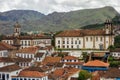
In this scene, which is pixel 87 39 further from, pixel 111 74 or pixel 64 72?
pixel 111 74

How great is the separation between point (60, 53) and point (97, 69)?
48.0ft

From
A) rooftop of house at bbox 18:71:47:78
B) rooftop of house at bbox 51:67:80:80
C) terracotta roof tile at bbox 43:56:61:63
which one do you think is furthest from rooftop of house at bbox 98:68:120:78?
terracotta roof tile at bbox 43:56:61:63

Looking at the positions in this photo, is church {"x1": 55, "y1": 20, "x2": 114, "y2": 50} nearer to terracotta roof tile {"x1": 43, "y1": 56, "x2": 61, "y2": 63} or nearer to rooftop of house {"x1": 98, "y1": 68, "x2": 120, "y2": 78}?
terracotta roof tile {"x1": 43, "y1": 56, "x2": 61, "y2": 63}

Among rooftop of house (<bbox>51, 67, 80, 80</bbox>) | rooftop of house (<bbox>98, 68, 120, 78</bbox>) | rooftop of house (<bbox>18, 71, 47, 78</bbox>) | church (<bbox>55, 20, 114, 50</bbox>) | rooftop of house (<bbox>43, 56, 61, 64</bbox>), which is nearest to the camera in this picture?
rooftop of house (<bbox>18, 71, 47, 78</bbox>)

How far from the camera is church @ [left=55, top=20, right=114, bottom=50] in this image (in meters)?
75.6

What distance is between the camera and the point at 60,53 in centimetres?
6956

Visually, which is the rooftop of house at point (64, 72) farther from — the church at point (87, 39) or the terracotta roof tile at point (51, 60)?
the church at point (87, 39)

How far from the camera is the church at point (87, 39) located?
7562cm

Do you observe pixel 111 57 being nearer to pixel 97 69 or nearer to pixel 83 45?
pixel 97 69

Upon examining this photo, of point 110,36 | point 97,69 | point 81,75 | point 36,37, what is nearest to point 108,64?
point 97,69

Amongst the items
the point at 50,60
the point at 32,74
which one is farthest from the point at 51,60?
the point at 32,74

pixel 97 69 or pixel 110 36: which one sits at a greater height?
pixel 110 36

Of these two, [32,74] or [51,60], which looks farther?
[51,60]

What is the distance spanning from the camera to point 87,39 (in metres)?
78.3
